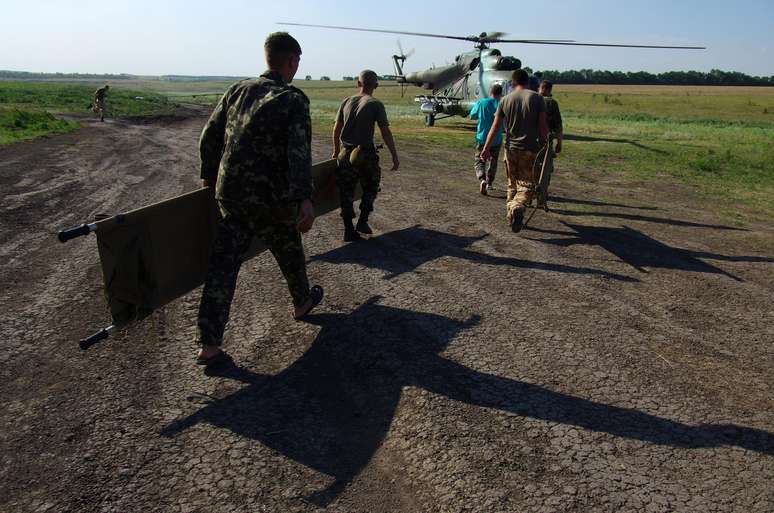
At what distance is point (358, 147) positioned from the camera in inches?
259

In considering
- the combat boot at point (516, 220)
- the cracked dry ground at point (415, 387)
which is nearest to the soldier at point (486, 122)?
the combat boot at point (516, 220)

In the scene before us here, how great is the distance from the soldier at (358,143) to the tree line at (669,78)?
89999mm

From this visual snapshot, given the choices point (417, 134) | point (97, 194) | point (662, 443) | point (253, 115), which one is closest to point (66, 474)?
point (253, 115)

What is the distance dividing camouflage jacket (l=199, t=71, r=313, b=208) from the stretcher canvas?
0.46 meters

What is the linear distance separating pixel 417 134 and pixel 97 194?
14.0 m

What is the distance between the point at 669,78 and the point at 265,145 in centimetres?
10082

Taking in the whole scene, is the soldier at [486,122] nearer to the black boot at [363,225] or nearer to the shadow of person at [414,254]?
the shadow of person at [414,254]

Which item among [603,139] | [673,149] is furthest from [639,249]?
[603,139]

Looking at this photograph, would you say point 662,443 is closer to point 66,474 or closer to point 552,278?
point 552,278

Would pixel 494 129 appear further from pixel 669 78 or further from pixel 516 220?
pixel 669 78

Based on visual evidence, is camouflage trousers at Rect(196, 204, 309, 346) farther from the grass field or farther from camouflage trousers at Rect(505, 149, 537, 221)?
the grass field

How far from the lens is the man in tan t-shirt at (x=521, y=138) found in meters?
7.34

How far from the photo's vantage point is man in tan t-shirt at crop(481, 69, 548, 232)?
24.1 ft

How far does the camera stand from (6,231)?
7320mm
